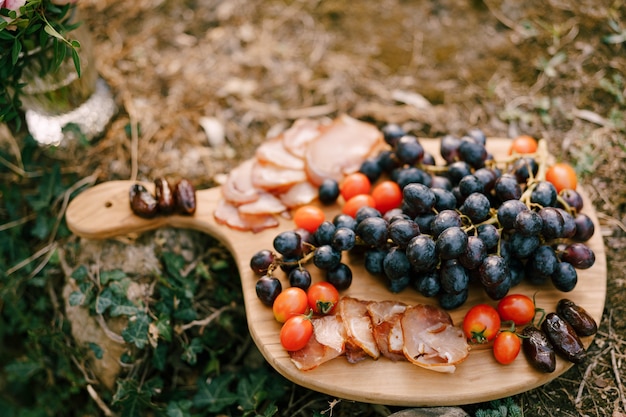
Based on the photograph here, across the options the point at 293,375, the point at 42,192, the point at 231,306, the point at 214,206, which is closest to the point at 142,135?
the point at 42,192

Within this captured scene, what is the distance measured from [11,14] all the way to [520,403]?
2.15 m

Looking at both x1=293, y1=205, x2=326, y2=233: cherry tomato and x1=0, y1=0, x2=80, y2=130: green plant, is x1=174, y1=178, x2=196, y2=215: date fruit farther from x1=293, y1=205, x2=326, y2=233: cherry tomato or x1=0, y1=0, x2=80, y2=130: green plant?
x1=0, y1=0, x2=80, y2=130: green plant

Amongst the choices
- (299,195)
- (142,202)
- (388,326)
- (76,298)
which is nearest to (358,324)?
Result: (388,326)

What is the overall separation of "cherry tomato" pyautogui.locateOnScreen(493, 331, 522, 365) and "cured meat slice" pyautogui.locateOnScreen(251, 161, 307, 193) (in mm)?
985

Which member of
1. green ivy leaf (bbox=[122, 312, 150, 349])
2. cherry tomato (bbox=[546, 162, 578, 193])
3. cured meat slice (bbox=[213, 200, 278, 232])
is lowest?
green ivy leaf (bbox=[122, 312, 150, 349])

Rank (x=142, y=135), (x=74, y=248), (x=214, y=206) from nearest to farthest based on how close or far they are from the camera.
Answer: (x=214, y=206) < (x=74, y=248) < (x=142, y=135)

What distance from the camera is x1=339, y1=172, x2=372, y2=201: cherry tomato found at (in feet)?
7.11

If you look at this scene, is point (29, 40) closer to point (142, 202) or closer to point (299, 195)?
point (142, 202)

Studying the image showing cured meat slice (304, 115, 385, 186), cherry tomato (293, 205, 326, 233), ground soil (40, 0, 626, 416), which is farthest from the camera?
ground soil (40, 0, 626, 416)

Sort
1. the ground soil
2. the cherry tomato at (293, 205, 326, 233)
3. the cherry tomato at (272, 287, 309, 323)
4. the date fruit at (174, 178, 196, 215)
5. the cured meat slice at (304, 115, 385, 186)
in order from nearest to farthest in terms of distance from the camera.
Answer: the cherry tomato at (272, 287, 309, 323) < the cherry tomato at (293, 205, 326, 233) < the date fruit at (174, 178, 196, 215) < the cured meat slice at (304, 115, 385, 186) < the ground soil

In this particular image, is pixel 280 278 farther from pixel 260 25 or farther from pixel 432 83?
pixel 260 25

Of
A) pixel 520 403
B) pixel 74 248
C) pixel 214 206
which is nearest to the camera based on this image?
pixel 520 403

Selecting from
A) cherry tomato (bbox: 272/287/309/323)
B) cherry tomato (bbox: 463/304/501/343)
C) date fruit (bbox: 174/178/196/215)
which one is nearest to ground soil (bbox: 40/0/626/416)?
date fruit (bbox: 174/178/196/215)

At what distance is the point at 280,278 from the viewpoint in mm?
2006
